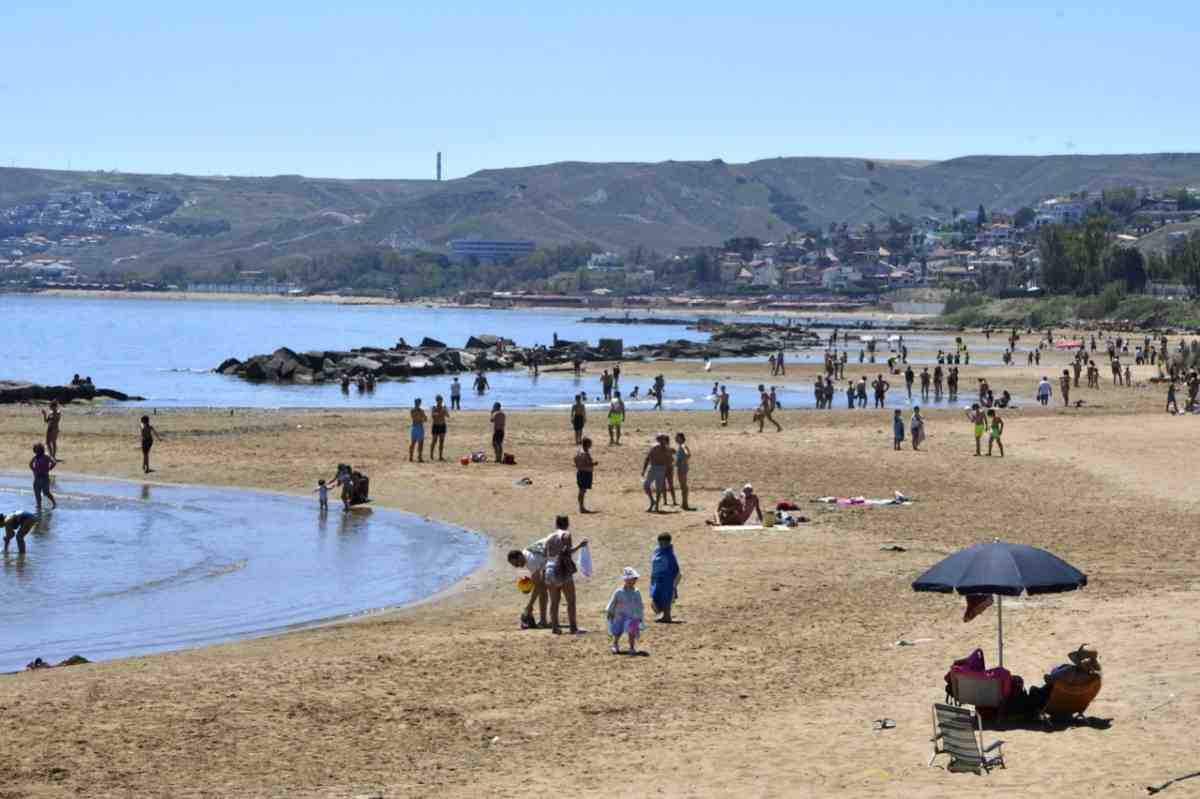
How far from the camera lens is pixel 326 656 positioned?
15750 millimetres

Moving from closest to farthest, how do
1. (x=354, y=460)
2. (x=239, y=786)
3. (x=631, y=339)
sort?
(x=239, y=786) → (x=354, y=460) → (x=631, y=339)

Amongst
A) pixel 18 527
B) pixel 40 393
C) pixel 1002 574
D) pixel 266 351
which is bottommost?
pixel 266 351

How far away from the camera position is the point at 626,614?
50.9ft

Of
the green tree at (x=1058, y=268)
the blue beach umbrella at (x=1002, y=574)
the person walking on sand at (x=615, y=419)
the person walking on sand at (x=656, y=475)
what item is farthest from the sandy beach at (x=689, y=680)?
the green tree at (x=1058, y=268)

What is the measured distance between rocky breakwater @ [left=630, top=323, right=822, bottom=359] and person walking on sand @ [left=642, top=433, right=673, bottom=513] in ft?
214

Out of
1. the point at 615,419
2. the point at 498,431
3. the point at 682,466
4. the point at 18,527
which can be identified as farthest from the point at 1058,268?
the point at 18,527

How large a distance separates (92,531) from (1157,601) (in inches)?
600

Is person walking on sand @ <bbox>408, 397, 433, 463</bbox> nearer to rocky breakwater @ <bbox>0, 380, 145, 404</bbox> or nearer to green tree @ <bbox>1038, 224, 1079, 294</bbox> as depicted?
rocky breakwater @ <bbox>0, 380, 145, 404</bbox>

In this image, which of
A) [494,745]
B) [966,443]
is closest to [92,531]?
[494,745]

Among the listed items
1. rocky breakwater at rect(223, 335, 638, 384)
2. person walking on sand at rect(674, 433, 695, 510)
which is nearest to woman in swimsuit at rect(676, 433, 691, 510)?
person walking on sand at rect(674, 433, 695, 510)

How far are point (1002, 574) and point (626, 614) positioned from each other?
4.15 metres

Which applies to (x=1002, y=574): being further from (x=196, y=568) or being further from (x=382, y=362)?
(x=382, y=362)

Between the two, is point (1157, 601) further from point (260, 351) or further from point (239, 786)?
point (260, 351)

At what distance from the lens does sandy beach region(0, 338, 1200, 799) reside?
11477mm
